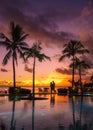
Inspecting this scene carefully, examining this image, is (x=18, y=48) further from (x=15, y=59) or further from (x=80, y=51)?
(x=80, y=51)

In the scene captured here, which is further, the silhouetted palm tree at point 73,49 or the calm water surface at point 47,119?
the silhouetted palm tree at point 73,49

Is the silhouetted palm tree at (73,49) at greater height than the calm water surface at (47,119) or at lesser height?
greater

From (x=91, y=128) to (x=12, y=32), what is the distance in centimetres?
3205

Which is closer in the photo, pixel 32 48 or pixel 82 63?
pixel 32 48

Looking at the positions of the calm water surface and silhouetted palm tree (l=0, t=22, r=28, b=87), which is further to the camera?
silhouetted palm tree (l=0, t=22, r=28, b=87)

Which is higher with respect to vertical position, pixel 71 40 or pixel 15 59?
pixel 71 40

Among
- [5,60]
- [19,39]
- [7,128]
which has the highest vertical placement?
[19,39]

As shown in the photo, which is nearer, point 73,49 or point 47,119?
point 47,119

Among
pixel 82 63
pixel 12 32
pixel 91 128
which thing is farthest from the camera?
pixel 82 63

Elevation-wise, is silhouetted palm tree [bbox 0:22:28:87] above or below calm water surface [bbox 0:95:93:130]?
above

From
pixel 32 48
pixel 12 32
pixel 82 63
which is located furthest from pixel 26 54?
pixel 82 63

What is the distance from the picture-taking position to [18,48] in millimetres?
45906

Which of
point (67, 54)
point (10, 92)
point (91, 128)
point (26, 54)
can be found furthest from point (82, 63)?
point (91, 128)

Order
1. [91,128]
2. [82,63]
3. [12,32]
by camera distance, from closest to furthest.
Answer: [91,128], [12,32], [82,63]
